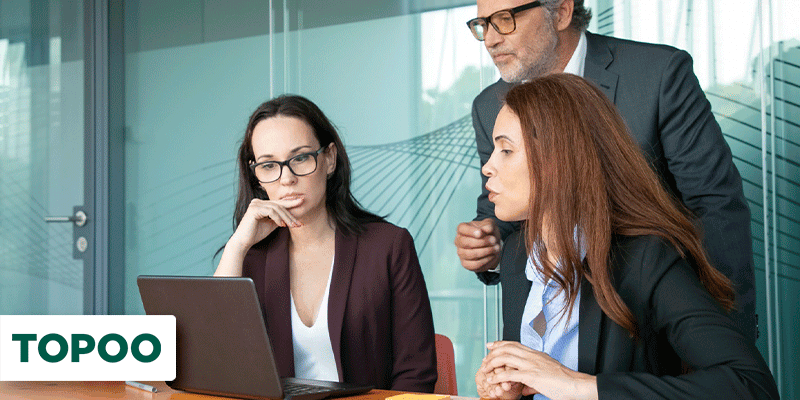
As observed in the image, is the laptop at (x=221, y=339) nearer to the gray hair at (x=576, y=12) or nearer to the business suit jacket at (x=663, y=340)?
the business suit jacket at (x=663, y=340)

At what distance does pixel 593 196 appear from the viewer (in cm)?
147

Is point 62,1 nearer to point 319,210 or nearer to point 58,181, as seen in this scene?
point 58,181

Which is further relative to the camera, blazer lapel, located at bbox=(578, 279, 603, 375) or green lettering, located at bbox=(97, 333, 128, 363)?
green lettering, located at bbox=(97, 333, 128, 363)

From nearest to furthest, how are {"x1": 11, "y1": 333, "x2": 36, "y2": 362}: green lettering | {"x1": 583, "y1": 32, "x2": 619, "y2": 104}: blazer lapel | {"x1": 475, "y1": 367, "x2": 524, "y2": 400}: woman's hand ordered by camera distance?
{"x1": 475, "y1": 367, "x2": 524, "y2": 400}: woman's hand < {"x1": 11, "y1": 333, "x2": 36, "y2": 362}: green lettering < {"x1": 583, "y1": 32, "x2": 619, "y2": 104}: blazer lapel

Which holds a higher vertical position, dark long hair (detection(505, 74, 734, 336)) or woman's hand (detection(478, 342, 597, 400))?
dark long hair (detection(505, 74, 734, 336))

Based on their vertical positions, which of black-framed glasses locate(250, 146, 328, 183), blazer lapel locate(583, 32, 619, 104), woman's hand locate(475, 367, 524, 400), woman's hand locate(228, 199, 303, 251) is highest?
blazer lapel locate(583, 32, 619, 104)

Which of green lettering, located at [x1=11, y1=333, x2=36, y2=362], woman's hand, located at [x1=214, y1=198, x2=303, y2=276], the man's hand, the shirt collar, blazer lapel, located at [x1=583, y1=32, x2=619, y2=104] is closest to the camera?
green lettering, located at [x1=11, y1=333, x2=36, y2=362]

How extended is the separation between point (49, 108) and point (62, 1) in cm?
64

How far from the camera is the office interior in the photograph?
326 cm

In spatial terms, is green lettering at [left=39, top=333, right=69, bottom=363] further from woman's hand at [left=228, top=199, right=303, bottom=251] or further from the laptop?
woman's hand at [left=228, top=199, right=303, bottom=251]

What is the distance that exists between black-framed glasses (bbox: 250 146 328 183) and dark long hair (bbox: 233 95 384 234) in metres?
0.11

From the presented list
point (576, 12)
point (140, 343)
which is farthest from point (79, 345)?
point (576, 12)

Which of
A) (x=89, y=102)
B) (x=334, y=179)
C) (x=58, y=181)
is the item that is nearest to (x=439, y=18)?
(x=334, y=179)

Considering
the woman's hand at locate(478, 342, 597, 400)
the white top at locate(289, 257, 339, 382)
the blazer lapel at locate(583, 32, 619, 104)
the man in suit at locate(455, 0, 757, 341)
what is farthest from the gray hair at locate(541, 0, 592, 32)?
the woman's hand at locate(478, 342, 597, 400)
